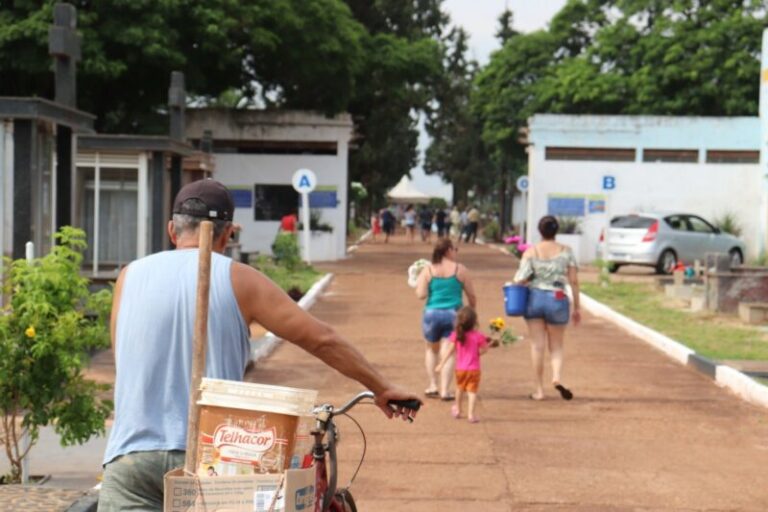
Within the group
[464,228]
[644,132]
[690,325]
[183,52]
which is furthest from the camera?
[464,228]

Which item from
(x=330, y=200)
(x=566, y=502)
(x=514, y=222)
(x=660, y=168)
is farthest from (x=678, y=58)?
(x=566, y=502)

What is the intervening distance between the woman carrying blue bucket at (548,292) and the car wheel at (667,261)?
2009 centimetres

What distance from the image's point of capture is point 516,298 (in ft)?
39.3

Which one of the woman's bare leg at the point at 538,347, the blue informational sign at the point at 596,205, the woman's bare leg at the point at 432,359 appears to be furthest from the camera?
the blue informational sign at the point at 596,205

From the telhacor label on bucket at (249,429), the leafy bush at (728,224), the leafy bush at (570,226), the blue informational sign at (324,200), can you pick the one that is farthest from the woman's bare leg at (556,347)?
the leafy bush at (728,224)

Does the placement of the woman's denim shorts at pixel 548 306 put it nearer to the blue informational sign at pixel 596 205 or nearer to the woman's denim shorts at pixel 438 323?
the woman's denim shorts at pixel 438 323

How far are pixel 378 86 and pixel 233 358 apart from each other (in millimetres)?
36885

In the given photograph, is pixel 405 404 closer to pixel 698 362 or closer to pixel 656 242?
pixel 698 362

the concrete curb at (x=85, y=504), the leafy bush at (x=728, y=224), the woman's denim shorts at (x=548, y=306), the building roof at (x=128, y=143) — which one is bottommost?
the concrete curb at (x=85, y=504)

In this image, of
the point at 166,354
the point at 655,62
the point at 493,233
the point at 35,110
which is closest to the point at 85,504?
the point at 166,354

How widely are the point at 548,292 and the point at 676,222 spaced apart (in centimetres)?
2123

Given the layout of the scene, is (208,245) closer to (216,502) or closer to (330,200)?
(216,502)

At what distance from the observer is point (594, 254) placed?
3928cm

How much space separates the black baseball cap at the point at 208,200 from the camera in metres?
4.03
